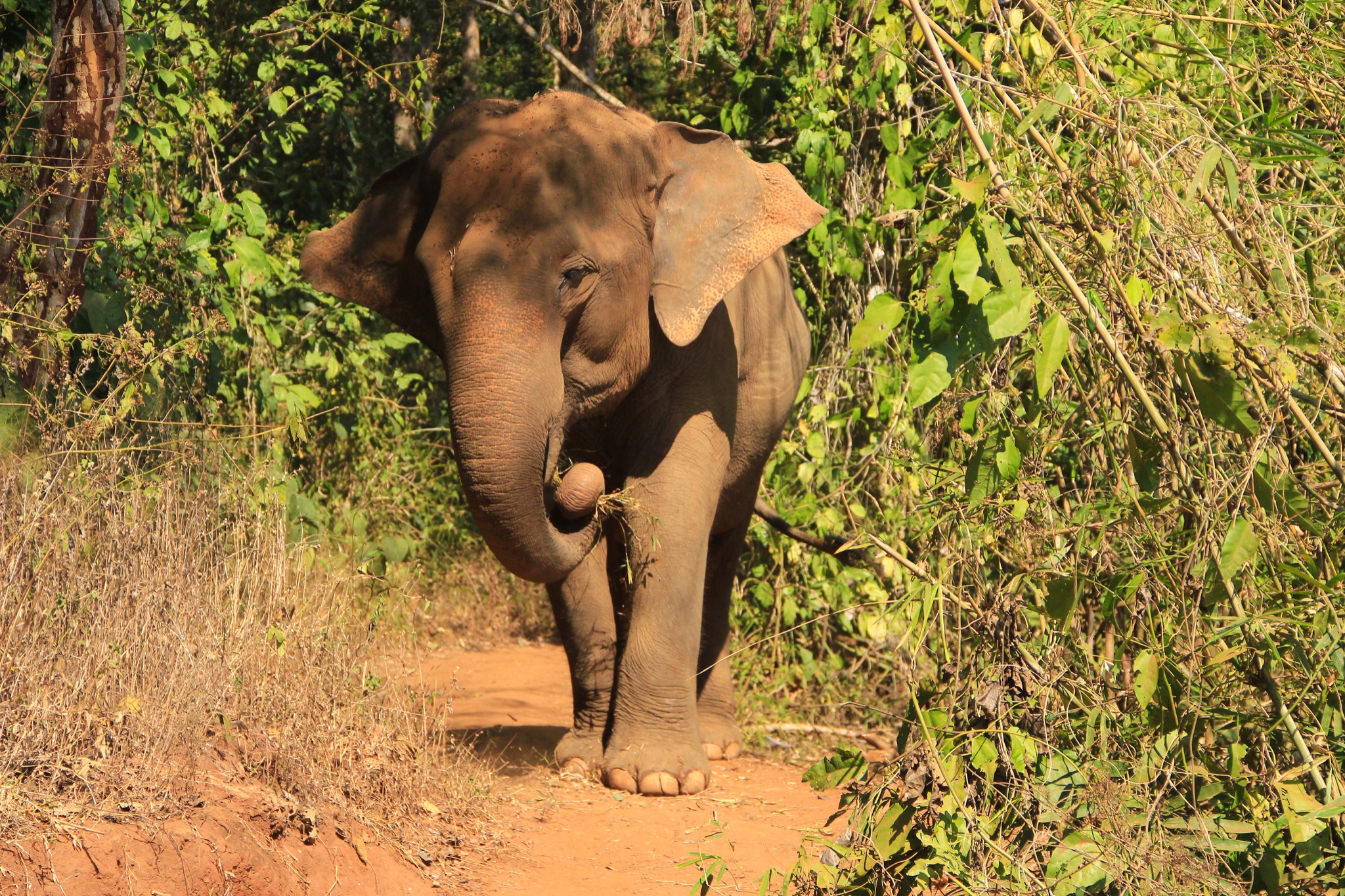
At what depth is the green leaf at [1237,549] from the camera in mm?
2967

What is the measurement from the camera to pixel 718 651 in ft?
22.1

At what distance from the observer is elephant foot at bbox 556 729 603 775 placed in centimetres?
570

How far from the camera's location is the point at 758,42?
7887 mm

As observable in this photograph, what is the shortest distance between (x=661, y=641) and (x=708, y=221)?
5.35 feet

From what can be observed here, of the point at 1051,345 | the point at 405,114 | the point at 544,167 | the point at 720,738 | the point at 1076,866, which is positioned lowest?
the point at 720,738

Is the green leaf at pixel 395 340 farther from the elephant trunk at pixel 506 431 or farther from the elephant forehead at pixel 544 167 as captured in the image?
the elephant trunk at pixel 506 431

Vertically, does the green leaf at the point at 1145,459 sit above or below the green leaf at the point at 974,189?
below

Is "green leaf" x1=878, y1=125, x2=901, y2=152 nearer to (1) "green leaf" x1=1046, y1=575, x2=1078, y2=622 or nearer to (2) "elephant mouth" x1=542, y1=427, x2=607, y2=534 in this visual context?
(2) "elephant mouth" x1=542, y1=427, x2=607, y2=534

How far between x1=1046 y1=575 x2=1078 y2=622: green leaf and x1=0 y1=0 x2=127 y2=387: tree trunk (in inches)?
139

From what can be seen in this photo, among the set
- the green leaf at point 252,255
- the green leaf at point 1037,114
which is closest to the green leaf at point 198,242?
the green leaf at point 252,255

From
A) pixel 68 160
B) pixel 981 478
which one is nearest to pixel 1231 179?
pixel 981 478

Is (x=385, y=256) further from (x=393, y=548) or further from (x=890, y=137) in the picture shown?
(x=393, y=548)

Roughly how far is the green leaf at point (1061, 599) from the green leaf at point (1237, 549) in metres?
0.33

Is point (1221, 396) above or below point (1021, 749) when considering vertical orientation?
above
